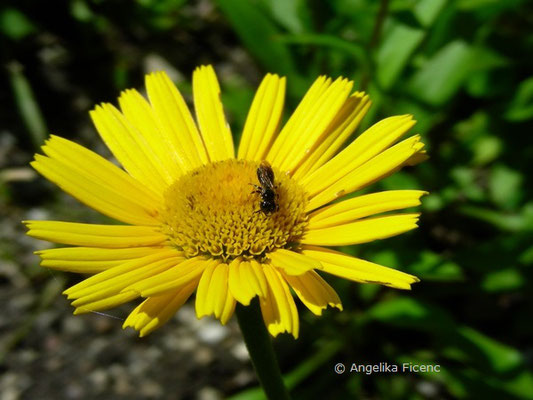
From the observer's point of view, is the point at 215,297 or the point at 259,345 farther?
the point at 259,345

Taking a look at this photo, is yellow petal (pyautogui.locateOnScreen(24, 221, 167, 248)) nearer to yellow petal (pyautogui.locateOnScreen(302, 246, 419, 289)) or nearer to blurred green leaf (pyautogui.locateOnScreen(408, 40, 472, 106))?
yellow petal (pyautogui.locateOnScreen(302, 246, 419, 289))

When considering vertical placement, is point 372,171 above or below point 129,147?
below

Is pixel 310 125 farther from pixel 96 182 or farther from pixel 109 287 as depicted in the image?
pixel 109 287

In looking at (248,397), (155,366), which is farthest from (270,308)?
(155,366)

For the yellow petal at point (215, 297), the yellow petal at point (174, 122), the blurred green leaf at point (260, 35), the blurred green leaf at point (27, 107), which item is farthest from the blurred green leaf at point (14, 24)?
the yellow petal at point (215, 297)

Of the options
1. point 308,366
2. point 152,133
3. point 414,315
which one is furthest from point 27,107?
point 414,315

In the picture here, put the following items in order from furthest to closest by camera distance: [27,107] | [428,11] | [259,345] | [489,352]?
[27,107] → [428,11] → [489,352] → [259,345]

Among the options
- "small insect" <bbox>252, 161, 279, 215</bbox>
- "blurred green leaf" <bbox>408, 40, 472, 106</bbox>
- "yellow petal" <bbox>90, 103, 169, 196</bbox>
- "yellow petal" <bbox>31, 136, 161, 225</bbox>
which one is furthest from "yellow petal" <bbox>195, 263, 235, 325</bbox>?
"blurred green leaf" <bbox>408, 40, 472, 106</bbox>
